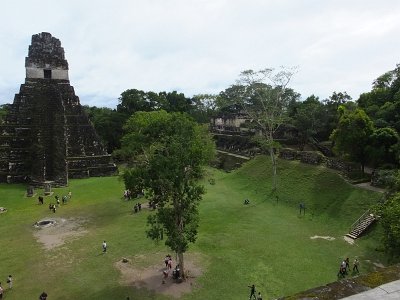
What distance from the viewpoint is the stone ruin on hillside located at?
41.3 meters

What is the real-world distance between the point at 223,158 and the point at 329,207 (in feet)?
90.9

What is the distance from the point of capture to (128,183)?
17.9 m

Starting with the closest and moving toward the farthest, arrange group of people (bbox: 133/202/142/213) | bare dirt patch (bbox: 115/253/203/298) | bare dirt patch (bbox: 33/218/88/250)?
bare dirt patch (bbox: 115/253/203/298)
bare dirt patch (bbox: 33/218/88/250)
group of people (bbox: 133/202/142/213)

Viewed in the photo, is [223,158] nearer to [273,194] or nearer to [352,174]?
[273,194]

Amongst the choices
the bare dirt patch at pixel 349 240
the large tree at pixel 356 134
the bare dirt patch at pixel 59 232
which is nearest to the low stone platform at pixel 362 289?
the bare dirt patch at pixel 349 240

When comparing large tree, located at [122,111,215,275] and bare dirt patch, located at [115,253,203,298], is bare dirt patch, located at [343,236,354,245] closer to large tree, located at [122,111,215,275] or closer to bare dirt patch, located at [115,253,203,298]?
bare dirt patch, located at [115,253,203,298]

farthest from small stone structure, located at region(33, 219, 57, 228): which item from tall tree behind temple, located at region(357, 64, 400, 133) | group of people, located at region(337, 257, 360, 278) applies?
tall tree behind temple, located at region(357, 64, 400, 133)

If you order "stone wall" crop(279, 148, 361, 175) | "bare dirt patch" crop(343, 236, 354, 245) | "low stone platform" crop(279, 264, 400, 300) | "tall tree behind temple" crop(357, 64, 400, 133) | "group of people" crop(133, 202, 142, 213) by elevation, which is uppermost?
"tall tree behind temple" crop(357, 64, 400, 133)

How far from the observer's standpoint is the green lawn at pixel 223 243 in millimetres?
17734

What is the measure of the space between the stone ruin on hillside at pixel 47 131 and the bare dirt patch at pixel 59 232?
1268 centimetres

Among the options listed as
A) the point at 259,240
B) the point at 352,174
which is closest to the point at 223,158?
the point at 352,174

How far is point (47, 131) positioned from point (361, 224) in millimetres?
36415

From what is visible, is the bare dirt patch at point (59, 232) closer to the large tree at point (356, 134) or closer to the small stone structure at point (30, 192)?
the small stone structure at point (30, 192)

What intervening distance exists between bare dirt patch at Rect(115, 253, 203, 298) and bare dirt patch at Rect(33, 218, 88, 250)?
578 centimetres
